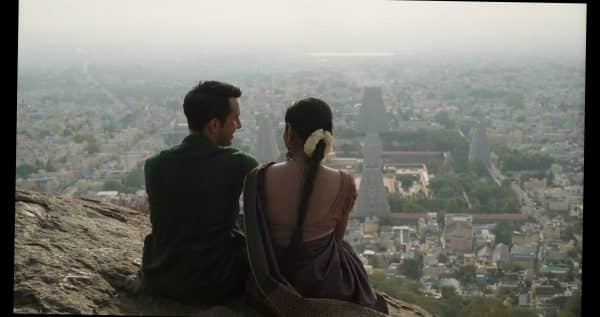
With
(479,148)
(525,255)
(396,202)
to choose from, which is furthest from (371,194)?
(479,148)

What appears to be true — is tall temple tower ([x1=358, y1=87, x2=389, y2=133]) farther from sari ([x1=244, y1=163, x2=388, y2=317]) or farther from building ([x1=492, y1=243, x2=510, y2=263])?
sari ([x1=244, y1=163, x2=388, y2=317])

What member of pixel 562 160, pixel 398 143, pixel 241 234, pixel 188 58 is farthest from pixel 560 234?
pixel 241 234

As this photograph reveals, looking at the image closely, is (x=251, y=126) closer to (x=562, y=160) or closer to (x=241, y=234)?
(x=241, y=234)

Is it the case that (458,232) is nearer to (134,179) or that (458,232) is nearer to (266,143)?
(266,143)

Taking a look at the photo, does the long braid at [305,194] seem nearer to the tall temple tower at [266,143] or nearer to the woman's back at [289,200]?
the woman's back at [289,200]

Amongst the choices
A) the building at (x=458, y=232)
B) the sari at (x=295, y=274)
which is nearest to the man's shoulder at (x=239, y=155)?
the sari at (x=295, y=274)
